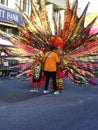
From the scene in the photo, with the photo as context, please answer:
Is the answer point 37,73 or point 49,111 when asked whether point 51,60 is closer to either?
point 37,73

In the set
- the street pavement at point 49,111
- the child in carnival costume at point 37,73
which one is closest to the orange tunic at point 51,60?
the child in carnival costume at point 37,73

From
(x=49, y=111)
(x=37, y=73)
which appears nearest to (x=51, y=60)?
(x=37, y=73)

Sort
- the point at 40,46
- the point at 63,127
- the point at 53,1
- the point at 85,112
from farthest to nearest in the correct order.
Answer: the point at 53,1, the point at 40,46, the point at 85,112, the point at 63,127

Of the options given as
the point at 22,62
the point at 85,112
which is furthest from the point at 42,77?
the point at 85,112

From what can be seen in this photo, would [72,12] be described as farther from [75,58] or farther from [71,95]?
[71,95]

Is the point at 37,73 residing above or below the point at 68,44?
below

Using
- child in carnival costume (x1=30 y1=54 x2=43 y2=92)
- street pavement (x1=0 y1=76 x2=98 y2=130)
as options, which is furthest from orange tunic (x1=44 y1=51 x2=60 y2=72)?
street pavement (x1=0 y1=76 x2=98 y2=130)

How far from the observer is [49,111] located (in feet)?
31.9

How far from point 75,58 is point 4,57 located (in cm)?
249

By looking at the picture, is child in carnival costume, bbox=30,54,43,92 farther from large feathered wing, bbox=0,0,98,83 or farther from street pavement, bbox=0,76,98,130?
street pavement, bbox=0,76,98,130

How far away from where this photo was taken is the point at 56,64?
1352cm

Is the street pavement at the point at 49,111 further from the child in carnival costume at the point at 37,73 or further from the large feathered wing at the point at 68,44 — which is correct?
the large feathered wing at the point at 68,44

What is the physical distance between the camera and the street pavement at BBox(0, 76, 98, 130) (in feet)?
26.6

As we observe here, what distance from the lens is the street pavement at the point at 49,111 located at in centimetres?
810
